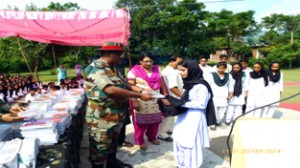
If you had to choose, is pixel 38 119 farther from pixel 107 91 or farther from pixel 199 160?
pixel 199 160

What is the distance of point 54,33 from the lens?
497 cm

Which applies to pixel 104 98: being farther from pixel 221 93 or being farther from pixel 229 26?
pixel 229 26

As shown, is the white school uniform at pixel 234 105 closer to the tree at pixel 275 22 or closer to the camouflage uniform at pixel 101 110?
the camouflage uniform at pixel 101 110

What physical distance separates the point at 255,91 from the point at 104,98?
3958 mm

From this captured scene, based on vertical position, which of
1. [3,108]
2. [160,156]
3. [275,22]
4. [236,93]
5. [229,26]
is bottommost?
[160,156]

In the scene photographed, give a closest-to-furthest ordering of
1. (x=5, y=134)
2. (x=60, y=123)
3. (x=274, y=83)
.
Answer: (x=5, y=134), (x=60, y=123), (x=274, y=83)

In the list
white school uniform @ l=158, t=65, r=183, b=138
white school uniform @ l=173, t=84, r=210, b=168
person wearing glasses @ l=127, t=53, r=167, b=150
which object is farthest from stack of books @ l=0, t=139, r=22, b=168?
white school uniform @ l=158, t=65, r=183, b=138

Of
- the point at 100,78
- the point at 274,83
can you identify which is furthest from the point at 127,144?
the point at 274,83

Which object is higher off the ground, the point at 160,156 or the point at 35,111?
the point at 35,111

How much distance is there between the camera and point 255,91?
5195 millimetres

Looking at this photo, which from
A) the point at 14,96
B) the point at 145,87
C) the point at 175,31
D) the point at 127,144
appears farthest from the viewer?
the point at 175,31

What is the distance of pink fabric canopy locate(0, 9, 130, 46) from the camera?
4594mm

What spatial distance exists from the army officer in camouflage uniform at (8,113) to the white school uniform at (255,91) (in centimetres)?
465

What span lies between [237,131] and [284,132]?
0.25 meters
